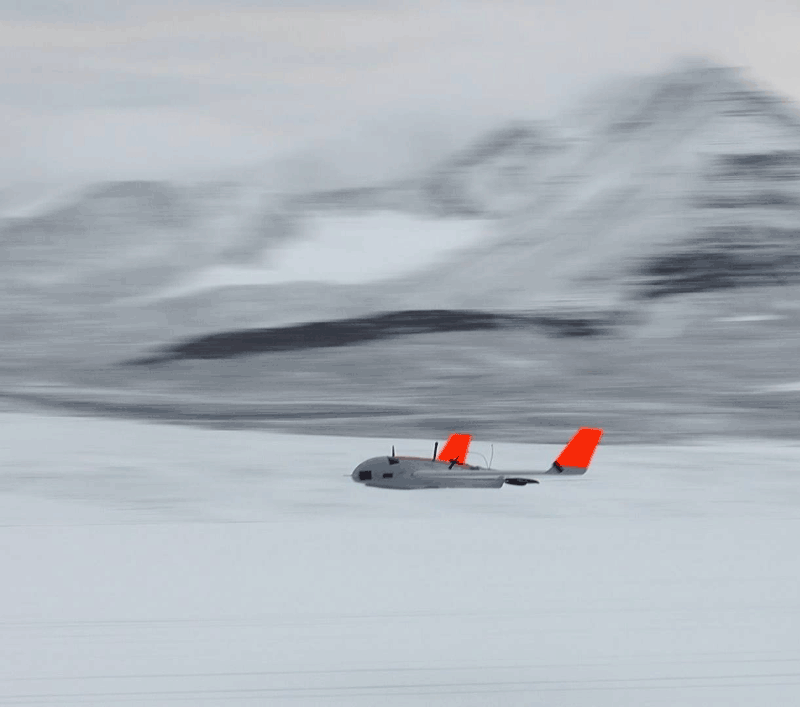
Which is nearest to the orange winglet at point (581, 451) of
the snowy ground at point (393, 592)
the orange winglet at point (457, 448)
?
the snowy ground at point (393, 592)

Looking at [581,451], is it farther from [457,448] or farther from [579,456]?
[457,448]

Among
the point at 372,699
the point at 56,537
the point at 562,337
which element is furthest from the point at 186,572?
the point at 562,337

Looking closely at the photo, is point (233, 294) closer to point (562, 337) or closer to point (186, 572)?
point (562, 337)

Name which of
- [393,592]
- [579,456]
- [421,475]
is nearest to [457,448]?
[421,475]

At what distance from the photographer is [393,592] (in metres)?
4.92

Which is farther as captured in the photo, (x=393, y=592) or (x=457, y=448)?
(x=457, y=448)

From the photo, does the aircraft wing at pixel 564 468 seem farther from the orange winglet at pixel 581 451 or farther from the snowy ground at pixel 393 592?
the snowy ground at pixel 393 592

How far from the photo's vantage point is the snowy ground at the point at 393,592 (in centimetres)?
376

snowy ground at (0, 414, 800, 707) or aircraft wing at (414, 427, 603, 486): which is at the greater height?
aircraft wing at (414, 427, 603, 486)

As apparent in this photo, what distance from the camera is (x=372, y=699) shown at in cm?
362

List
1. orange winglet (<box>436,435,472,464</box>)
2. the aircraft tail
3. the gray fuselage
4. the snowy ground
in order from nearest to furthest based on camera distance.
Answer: the snowy ground < the gray fuselage < the aircraft tail < orange winglet (<box>436,435,472,464</box>)

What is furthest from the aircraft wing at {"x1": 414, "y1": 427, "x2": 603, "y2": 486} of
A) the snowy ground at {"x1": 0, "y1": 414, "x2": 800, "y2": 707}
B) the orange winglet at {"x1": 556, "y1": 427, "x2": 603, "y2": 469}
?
the snowy ground at {"x1": 0, "y1": 414, "x2": 800, "y2": 707}

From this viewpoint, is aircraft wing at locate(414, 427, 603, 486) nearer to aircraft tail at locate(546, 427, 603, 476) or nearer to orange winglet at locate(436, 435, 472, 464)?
aircraft tail at locate(546, 427, 603, 476)

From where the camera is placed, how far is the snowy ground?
3764 mm
